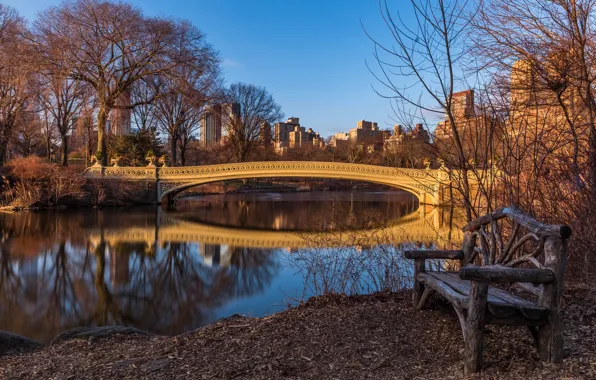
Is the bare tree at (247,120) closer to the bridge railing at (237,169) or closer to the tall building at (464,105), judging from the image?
the bridge railing at (237,169)

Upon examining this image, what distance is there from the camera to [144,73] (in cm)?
2022

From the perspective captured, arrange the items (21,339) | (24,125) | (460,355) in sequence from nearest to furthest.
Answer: (460,355), (21,339), (24,125)

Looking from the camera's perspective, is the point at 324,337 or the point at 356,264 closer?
the point at 324,337

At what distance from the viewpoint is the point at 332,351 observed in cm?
261

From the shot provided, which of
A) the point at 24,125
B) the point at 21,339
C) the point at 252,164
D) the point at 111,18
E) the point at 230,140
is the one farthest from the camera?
the point at 230,140

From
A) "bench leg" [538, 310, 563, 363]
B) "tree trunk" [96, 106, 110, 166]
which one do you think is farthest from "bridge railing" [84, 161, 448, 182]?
"bench leg" [538, 310, 563, 363]

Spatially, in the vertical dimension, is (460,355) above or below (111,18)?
below

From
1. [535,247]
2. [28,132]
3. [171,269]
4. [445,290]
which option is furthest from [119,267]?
[28,132]

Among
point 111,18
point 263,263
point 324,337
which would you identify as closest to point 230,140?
point 111,18

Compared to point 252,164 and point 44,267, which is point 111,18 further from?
point 44,267

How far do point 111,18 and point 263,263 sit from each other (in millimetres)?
15504

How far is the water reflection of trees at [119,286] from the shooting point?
5.65 metres

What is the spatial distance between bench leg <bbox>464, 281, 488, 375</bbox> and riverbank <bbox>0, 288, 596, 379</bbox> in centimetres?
7

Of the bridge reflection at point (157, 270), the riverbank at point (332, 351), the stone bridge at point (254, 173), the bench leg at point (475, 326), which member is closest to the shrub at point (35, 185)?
the stone bridge at point (254, 173)
